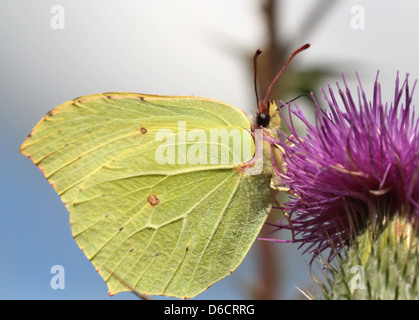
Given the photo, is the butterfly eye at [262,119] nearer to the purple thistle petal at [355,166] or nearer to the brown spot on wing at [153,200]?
the purple thistle petal at [355,166]

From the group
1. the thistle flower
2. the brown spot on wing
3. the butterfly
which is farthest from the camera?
the brown spot on wing

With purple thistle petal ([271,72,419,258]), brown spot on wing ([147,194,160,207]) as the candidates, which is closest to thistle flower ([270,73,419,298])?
purple thistle petal ([271,72,419,258])

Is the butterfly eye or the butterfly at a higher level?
the butterfly eye

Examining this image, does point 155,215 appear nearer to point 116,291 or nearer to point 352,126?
point 116,291

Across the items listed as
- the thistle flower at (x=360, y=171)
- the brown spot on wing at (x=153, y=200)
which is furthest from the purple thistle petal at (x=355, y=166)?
the brown spot on wing at (x=153, y=200)

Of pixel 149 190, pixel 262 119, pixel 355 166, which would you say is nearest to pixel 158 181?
pixel 149 190

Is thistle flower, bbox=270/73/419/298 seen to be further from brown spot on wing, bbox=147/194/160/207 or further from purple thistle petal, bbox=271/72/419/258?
brown spot on wing, bbox=147/194/160/207
